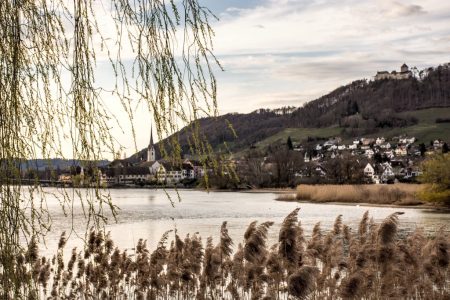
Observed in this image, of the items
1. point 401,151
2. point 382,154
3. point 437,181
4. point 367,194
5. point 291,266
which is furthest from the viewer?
point 382,154

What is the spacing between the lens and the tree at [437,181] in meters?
53.0

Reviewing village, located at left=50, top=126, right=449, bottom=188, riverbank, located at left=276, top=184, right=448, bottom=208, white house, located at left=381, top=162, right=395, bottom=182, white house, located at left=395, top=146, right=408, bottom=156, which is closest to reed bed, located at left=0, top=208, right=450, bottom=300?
village, located at left=50, top=126, right=449, bottom=188

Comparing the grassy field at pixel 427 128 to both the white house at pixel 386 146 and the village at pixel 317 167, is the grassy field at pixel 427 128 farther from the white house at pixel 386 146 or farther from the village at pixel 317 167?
the white house at pixel 386 146

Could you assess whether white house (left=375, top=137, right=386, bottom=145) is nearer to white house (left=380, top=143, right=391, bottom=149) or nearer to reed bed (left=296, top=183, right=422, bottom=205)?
white house (left=380, top=143, right=391, bottom=149)

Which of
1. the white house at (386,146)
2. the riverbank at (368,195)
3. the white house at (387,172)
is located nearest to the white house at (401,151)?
the white house at (386,146)

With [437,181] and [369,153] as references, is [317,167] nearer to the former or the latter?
[369,153]

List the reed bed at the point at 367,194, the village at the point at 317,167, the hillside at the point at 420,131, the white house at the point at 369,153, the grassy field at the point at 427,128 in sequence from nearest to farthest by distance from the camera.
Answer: the village at the point at 317,167 < the reed bed at the point at 367,194 < the white house at the point at 369,153 < the grassy field at the point at 427,128 < the hillside at the point at 420,131

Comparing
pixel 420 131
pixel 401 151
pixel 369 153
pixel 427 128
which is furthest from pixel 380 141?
pixel 369 153

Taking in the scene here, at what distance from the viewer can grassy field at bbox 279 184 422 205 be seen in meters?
56.8

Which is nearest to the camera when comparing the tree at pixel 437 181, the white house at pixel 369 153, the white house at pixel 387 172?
the tree at pixel 437 181

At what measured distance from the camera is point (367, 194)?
2327 inches

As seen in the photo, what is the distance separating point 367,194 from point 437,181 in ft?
24.0

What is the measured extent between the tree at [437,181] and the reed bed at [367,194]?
277 cm

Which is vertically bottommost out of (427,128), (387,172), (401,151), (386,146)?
(387,172)
